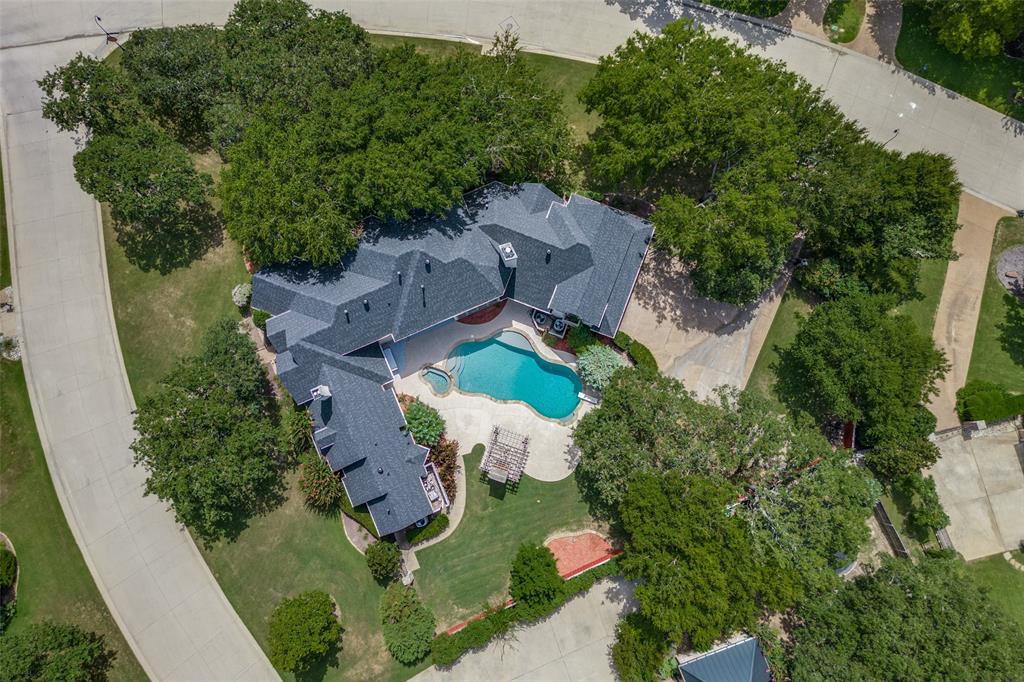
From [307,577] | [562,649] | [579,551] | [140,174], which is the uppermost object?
[140,174]

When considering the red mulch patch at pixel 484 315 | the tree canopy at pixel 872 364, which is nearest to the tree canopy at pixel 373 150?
the red mulch patch at pixel 484 315

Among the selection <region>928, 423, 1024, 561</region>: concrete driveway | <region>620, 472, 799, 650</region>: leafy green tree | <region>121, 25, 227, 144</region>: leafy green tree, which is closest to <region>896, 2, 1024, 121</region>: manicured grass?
<region>928, 423, 1024, 561</region>: concrete driveway

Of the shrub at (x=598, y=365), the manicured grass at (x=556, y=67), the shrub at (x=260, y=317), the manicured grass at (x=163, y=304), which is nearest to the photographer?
the shrub at (x=598, y=365)

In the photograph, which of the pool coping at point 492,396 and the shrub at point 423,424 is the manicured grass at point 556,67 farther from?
the shrub at point 423,424

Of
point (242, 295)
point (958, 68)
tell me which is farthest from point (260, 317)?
point (958, 68)

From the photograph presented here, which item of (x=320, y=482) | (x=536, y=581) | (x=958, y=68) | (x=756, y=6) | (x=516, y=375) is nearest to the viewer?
(x=536, y=581)

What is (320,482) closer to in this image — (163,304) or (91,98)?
(163,304)
